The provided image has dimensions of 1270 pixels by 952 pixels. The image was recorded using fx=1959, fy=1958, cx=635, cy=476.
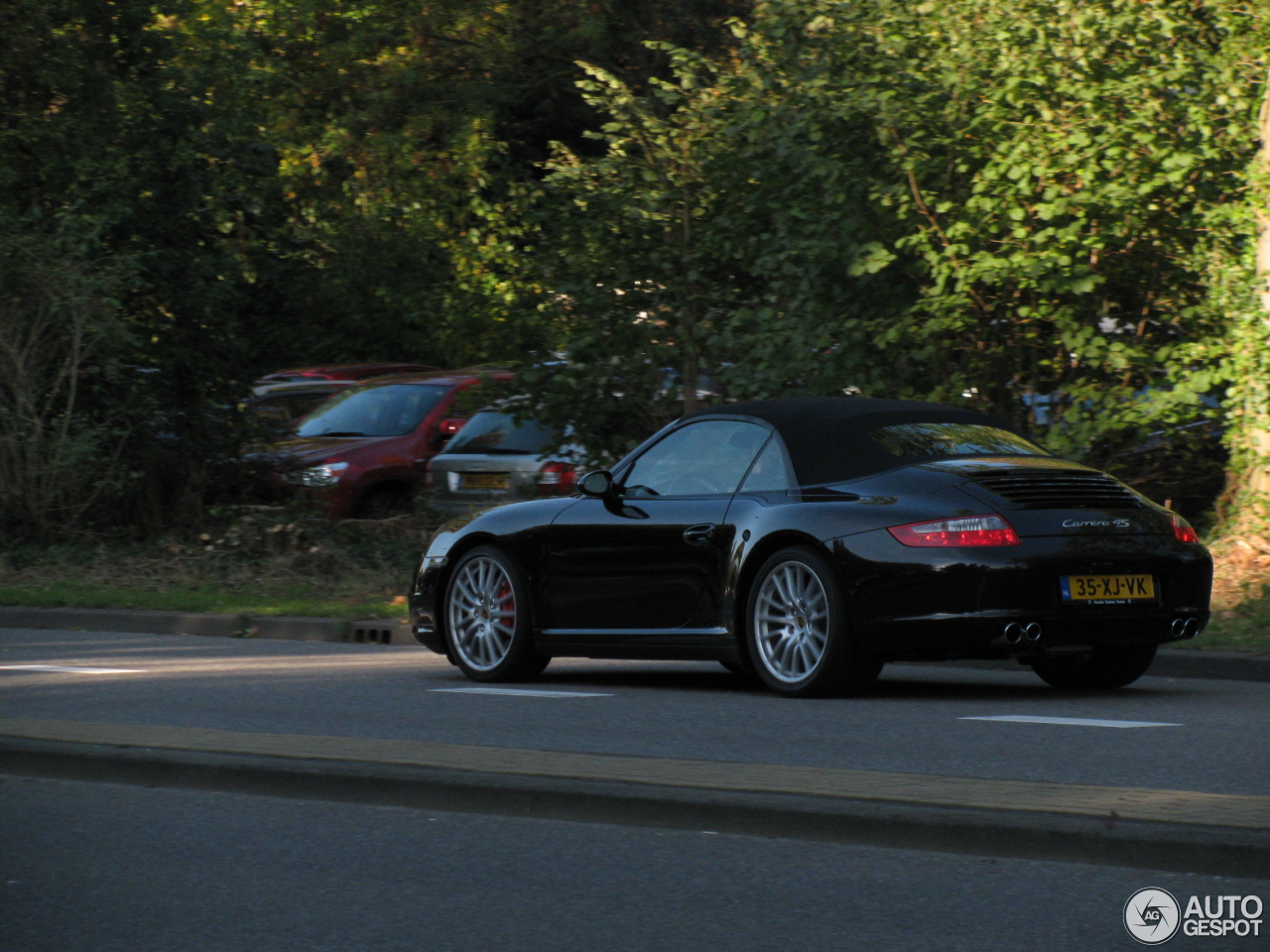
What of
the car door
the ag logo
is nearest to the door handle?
the car door

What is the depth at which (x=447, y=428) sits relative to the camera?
19.0 m

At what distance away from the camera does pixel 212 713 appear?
357 inches

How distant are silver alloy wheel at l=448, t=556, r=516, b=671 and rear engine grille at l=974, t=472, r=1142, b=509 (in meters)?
2.90

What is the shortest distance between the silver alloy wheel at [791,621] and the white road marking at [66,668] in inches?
156

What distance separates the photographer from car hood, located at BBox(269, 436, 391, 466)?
18938 mm

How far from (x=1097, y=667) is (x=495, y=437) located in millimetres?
8450

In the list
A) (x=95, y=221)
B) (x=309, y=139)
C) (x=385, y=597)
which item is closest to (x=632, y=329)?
(x=385, y=597)

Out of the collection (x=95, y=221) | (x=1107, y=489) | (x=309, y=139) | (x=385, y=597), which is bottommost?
(x=385, y=597)

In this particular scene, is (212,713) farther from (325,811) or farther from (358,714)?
(325,811)

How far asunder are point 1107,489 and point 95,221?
12.3m

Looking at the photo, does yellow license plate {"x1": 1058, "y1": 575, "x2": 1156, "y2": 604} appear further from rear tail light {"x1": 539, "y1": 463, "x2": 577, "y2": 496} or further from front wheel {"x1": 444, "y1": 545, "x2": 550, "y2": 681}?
rear tail light {"x1": 539, "y1": 463, "x2": 577, "y2": 496}

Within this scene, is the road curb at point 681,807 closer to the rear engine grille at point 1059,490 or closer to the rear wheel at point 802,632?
the rear wheel at point 802,632

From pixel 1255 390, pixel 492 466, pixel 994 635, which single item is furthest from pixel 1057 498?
pixel 492 466

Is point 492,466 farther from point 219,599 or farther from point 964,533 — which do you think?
point 964,533
